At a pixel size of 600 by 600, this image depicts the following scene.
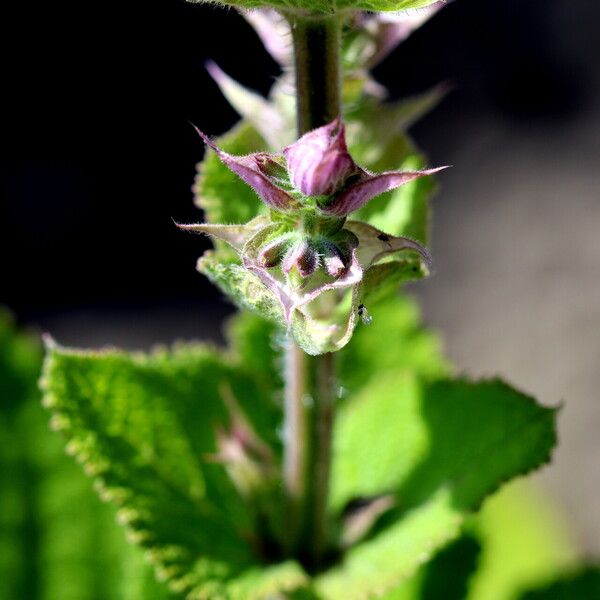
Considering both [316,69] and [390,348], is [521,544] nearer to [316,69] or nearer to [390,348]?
[390,348]

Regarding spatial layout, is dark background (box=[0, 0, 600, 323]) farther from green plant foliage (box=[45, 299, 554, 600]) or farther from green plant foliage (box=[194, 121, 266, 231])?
green plant foliage (box=[194, 121, 266, 231])

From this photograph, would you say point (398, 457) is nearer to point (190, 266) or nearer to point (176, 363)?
point (176, 363)

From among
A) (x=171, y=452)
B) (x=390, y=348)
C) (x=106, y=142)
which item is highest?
(x=106, y=142)

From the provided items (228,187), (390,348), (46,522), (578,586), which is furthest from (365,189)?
(46,522)

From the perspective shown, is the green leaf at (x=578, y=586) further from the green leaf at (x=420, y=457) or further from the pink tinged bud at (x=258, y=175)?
the pink tinged bud at (x=258, y=175)

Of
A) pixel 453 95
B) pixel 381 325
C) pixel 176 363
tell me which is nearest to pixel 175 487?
pixel 176 363

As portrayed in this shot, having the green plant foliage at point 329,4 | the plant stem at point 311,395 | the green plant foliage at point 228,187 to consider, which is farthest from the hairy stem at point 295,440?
the green plant foliage at point 329,4
